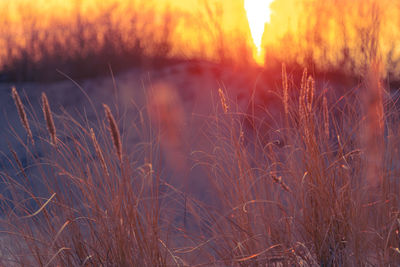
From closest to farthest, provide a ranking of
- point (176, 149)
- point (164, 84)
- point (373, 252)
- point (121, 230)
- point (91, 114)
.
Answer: point (121, 230) → point (373, 252) → point (176, 149) → point (164, 84) → point (91, 114)

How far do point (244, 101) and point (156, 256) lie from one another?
18.0 ft

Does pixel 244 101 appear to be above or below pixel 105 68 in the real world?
below

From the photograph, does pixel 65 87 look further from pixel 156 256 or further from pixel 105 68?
pixel 156 256

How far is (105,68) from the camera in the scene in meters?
8.23

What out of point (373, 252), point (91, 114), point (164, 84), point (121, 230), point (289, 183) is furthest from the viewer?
point (91, 114)

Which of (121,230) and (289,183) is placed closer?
(121,230)

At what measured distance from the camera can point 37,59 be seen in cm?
864

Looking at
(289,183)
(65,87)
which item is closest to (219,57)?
(65,87)

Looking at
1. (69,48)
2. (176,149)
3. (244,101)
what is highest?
(69,48)

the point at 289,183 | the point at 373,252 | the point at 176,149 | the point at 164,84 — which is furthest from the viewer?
the point at 164,84

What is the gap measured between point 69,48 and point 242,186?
6.65 metres

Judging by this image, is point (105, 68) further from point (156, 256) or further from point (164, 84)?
point (156, 256)

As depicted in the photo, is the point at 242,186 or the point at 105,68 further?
the point at 105,68

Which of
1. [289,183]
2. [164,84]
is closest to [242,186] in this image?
[289,183]
